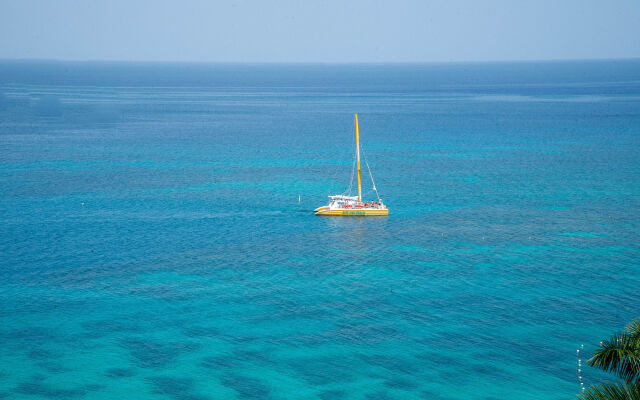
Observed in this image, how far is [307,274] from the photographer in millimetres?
68062

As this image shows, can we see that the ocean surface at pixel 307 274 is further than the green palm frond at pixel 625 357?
Yes

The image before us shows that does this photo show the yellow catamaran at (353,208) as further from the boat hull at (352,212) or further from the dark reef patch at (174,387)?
the dark reef patch at (174,387)

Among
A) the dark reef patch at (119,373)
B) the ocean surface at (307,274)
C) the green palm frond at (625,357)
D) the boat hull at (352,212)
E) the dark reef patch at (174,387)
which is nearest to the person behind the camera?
the green palm frond at (625,357)

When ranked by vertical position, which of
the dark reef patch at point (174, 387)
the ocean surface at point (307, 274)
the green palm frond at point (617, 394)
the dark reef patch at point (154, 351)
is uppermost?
the green palm frond at point (617, 394)

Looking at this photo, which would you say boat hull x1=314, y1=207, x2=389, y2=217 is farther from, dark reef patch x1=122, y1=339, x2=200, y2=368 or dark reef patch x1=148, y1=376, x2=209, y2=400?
dark reef patch x1=148, y1=376, x2=209, y2=400

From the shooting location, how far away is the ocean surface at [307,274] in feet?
159

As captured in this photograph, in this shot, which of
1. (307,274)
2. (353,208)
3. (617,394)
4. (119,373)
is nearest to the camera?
(617,394)

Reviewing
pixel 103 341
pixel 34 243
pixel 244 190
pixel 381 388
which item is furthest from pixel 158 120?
pixel 381 388


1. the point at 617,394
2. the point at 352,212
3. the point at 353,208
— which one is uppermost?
the point at 617,394

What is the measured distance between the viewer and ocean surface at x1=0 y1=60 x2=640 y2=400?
159 ft

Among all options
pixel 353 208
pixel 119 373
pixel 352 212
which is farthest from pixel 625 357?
pixel 353 208

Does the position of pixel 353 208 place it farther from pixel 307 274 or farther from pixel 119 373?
pixel 119 373

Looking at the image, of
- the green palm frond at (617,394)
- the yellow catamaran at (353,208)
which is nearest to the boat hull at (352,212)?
the yellow catamaran at (353,208)

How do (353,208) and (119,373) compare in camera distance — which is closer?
(119,373)
